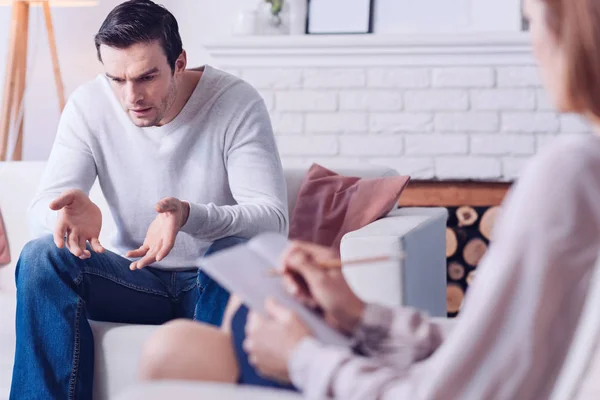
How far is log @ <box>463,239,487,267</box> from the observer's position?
11.7ft

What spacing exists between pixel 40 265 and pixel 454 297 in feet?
7.08

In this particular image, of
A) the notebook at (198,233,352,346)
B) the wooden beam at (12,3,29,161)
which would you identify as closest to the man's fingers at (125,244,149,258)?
the notebook at (198,233,352,346)

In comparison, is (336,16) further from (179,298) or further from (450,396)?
(450,396)

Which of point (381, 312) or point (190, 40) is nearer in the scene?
point (381, 312)

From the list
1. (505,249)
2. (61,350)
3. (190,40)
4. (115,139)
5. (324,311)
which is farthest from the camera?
(190,40)

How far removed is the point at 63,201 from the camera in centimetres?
184

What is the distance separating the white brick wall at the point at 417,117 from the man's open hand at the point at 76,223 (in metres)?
1.74

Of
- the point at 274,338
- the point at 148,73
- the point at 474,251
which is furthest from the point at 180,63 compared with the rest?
the point at 474,251

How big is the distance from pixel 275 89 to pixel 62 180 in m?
1.57

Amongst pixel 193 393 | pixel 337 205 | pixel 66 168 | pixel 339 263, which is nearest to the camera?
pixel 193 393

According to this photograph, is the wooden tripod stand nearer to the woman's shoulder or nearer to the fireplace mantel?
the fireplace mantel

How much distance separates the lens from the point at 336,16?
3605 mm

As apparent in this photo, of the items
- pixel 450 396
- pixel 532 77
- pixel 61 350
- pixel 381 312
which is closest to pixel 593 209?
pixel 450 396

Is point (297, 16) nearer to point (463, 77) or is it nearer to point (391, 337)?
point (463, 77)
